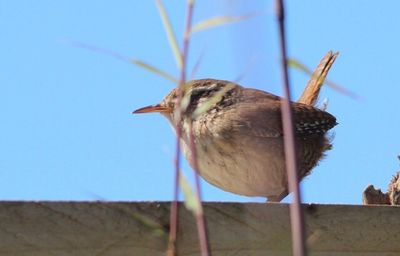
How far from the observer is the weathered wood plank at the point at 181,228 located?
1936 millimetres

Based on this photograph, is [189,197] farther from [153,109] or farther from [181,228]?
[153,109]

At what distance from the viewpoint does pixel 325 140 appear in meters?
5.16

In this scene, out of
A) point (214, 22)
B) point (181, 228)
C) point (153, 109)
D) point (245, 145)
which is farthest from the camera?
point (153, 109)

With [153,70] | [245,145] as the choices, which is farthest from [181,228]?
[245,145]

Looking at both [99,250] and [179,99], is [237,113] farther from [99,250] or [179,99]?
[179,99]

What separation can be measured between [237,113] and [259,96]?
1.10ft

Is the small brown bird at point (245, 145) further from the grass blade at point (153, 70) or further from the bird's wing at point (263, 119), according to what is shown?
the grass blade at point (153, 70)

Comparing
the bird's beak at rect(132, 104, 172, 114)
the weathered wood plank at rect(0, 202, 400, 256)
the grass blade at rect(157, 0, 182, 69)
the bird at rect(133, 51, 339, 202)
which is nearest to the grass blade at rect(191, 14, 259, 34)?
the grass blade at rect(157, 0, 182, 69)

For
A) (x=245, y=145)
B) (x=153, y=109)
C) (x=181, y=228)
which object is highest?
(x=153, y=109)

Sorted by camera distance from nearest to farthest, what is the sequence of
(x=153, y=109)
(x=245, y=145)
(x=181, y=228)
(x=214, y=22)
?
(x=214, y=22), (x=181, y=228), (x=245, y=145), (x=153, y=109)

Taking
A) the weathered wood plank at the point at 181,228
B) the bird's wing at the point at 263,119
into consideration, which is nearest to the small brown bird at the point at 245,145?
the bird's wing at the point at 263,119

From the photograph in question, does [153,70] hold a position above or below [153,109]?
below

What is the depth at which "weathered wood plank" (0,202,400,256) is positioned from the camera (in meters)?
1.94

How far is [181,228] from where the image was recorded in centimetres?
205
